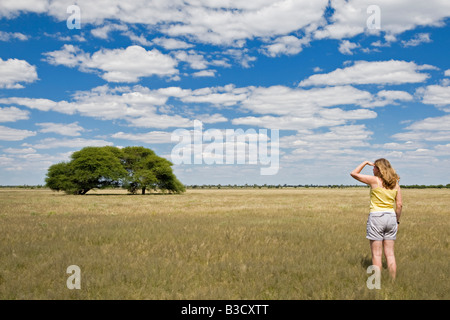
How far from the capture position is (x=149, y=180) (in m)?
70.7

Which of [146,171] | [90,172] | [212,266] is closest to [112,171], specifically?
[90,172]

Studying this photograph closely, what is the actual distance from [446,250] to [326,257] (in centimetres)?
457

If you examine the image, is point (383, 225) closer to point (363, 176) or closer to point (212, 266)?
point (363, 176)

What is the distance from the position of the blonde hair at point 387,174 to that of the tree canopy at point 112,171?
6582 cm

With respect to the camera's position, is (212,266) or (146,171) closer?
(212,266)

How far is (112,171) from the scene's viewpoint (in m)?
68.6

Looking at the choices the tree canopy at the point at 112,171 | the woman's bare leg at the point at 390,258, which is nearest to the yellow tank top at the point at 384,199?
the woman's bare leg at the point at 390,258

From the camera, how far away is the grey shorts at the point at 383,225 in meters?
7.10

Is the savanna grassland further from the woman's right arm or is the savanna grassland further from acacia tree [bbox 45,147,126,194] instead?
acacia tree [bbox 45,147,126,194]

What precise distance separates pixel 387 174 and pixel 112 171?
67.3 metres

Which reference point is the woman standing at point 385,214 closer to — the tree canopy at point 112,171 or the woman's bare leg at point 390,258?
the woman's bare leg at point 390,258

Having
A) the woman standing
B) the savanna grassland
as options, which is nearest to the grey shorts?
the woman standing
